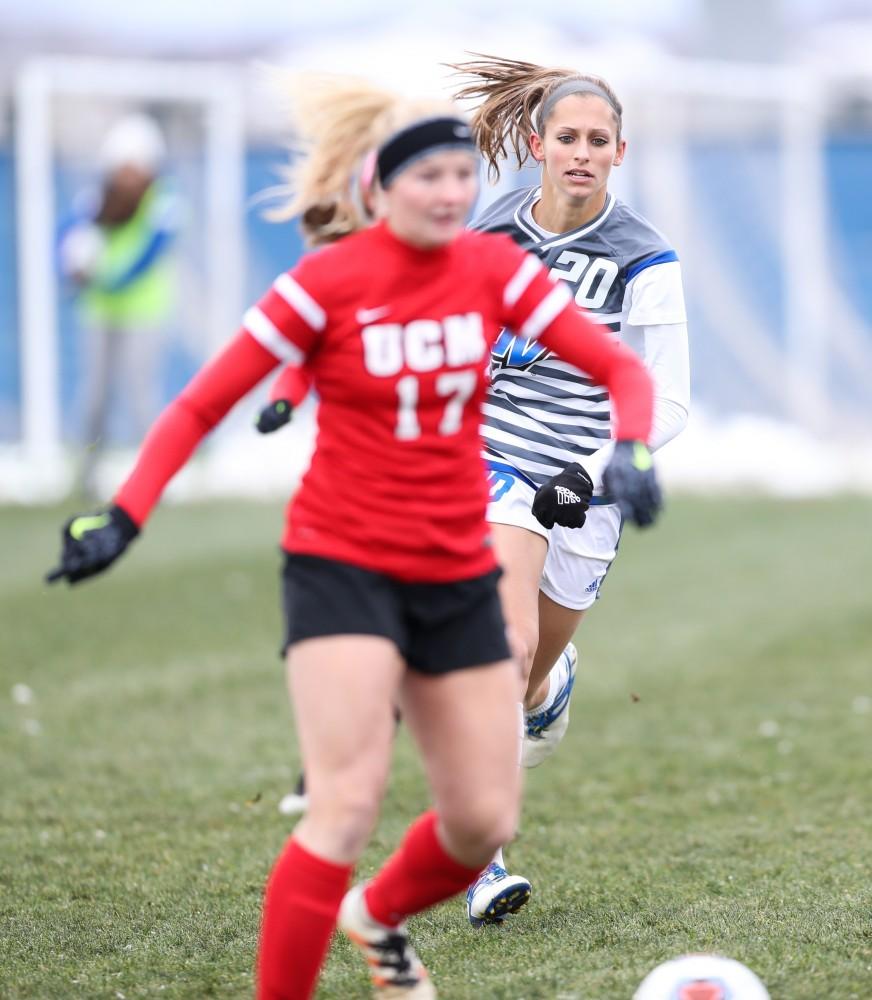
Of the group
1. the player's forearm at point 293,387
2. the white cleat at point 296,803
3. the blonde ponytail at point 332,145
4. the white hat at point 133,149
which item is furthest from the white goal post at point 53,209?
the player's forearm at point 293,387

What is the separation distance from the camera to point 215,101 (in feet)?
56.2

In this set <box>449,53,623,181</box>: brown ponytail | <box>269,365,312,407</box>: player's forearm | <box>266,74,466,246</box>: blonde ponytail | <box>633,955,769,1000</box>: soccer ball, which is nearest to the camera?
<box>633,955,769,1000</box>: soccer ball

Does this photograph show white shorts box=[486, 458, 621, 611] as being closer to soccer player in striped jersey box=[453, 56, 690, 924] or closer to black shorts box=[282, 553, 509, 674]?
soccer player in striped jersey box=[453, 56, 690, 924]

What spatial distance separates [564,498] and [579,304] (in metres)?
0.61

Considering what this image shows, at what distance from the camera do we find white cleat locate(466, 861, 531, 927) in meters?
4.81

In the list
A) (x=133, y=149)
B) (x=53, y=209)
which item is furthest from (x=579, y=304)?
(x=53, y=209)

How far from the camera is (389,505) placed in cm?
370

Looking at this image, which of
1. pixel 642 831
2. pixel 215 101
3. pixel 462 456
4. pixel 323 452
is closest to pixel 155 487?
pixel 323 452

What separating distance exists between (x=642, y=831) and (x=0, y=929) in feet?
7.08

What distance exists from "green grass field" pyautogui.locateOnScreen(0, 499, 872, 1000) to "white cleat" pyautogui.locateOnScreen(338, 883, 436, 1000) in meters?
0.27

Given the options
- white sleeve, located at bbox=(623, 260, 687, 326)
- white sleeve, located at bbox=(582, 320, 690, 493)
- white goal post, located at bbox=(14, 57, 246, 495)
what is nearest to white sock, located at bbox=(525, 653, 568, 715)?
white sleeve, located at bbox=(582, 320, 690, 493)

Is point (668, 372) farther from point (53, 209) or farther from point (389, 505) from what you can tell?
point (53, 209)

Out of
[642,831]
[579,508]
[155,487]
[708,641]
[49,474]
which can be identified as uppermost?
[155,487]

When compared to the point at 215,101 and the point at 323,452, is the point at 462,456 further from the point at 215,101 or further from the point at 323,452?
the point at 215,101
